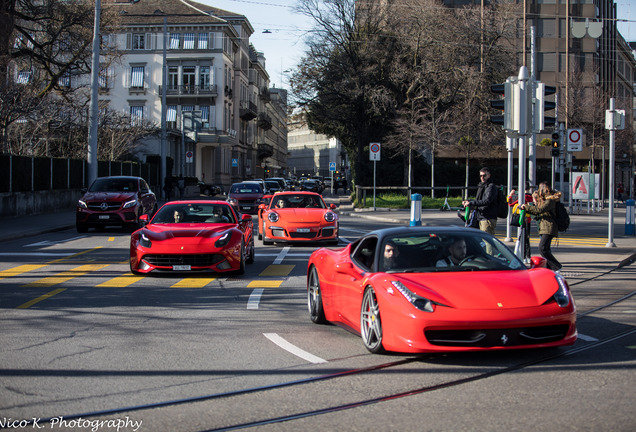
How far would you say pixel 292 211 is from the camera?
19.3 meters

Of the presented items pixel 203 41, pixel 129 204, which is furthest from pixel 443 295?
pixel 203 41

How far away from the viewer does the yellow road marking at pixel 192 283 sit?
12102 millimetres

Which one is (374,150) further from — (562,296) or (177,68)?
(177,68)

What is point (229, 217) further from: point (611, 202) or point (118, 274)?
point (611, 202)

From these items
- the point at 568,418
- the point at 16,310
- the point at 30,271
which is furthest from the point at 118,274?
the point at 568,418

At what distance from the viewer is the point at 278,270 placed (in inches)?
567

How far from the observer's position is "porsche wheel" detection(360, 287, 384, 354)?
6.93 metres

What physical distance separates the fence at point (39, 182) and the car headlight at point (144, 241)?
58.0 ft

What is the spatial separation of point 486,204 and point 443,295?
815cm

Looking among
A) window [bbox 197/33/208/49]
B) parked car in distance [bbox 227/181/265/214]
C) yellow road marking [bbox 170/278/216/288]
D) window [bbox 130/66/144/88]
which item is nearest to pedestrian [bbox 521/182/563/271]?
yellow road marking [bbox 170/278/216/288]

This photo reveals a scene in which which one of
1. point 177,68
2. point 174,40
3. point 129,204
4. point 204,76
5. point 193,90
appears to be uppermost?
point 174,40

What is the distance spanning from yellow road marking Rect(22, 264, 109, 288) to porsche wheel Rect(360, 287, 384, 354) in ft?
22.2

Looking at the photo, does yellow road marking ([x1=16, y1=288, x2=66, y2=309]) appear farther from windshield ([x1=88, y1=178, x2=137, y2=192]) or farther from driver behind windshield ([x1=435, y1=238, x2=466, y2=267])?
windshield ([x1=88, y1=178, x2=137, y2=192])

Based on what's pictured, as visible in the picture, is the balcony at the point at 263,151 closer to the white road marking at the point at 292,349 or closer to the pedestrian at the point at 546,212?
the pedestrian at the point at 546,212
